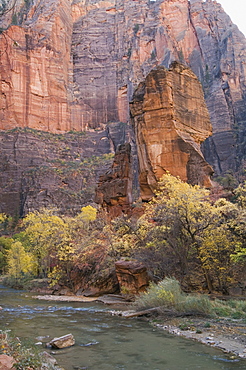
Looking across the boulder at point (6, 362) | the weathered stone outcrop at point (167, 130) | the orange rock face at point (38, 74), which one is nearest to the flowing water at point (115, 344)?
the boulder at point (6, 362)

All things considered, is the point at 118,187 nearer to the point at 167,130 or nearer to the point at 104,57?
the point at 167,130

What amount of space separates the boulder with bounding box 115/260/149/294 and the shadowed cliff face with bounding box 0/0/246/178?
7161cm

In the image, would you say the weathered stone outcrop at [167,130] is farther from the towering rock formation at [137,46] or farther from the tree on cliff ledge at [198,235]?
the towering rock formation at [137,46]

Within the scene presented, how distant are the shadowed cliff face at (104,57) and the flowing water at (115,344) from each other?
79.4 meters

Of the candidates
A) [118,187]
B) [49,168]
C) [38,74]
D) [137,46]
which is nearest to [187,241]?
[118,187]

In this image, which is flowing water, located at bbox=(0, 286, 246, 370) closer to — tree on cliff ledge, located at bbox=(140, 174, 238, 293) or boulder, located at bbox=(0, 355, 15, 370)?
boulder, located at bbox=(0, 355, 15, 370)

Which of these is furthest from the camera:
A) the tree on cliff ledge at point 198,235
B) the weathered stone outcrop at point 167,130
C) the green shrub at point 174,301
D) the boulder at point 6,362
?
the weathered stone outcrop at point 167,130

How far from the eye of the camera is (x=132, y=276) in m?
23.4

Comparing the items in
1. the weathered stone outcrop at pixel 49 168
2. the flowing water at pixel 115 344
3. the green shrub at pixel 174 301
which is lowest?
the flowing water at pixel 115 344

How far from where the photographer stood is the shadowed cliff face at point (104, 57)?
10206cm

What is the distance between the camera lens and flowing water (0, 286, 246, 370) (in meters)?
9.73

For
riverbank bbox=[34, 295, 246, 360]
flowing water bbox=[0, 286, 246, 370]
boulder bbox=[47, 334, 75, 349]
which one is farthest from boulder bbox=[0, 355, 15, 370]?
riverbank bbox=[34, 295, 246, 360]

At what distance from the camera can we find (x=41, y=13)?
11944cm

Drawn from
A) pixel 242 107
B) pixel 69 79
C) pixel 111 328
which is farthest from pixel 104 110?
pixel 111 328
